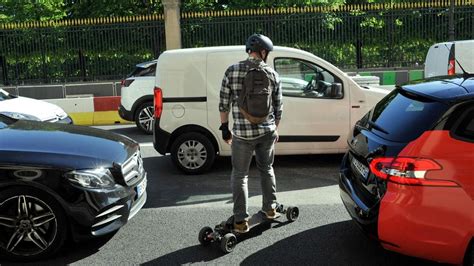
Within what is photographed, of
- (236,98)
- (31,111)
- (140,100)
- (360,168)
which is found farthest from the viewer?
(140,100)

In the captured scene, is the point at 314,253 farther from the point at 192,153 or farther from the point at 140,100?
the point at 140,100

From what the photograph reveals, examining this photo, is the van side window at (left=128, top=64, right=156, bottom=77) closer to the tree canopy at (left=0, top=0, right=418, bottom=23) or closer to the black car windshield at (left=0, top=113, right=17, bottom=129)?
the black car windshield at (left=0, top=113, right=17, bottom=129)

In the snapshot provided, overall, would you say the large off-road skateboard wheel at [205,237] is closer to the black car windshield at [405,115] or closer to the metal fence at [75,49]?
the black car windshield at [405,115]

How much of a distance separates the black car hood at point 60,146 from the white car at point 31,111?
12.4 ft

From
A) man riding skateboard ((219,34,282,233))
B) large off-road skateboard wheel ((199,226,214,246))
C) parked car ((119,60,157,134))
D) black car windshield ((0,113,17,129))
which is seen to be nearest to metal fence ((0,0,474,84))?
parked car ((119,60,157,134))

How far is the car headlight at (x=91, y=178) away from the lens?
4336 millimetres

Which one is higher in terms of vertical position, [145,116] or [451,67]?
[451,67]

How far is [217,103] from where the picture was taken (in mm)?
7234

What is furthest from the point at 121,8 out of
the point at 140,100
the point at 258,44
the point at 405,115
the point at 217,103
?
the point at 405,115

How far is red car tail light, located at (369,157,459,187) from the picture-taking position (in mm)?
3506

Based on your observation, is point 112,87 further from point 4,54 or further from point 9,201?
point 9,201

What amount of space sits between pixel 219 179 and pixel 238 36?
11.2 meters

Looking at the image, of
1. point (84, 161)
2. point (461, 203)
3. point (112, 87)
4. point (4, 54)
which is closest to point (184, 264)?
point (84, 161)

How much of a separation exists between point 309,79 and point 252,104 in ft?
9.82
